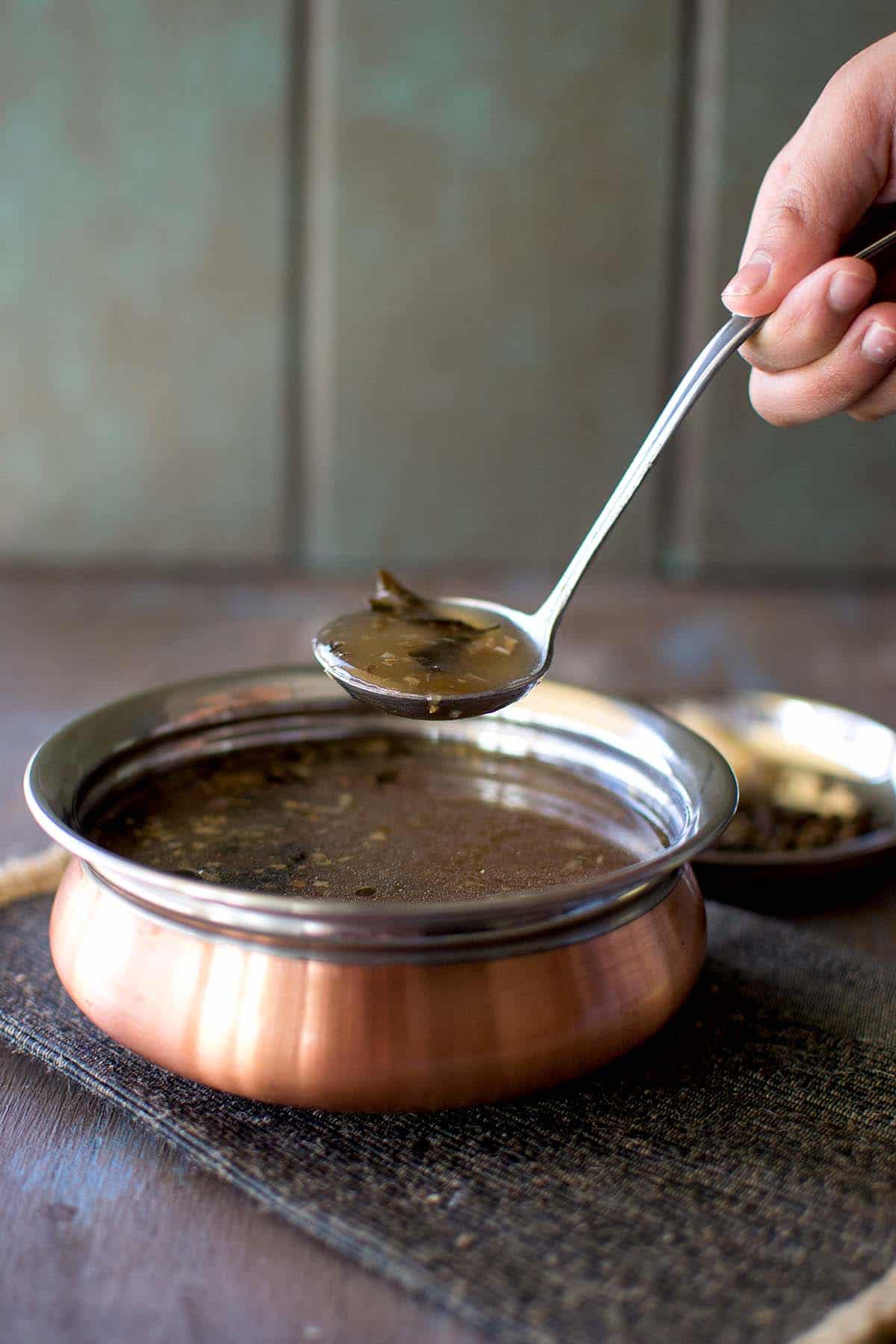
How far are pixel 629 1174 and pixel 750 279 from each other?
2.23 feet

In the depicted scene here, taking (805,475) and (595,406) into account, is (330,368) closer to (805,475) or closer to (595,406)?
(595,406)

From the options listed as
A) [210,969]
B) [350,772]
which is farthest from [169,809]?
[210,969]

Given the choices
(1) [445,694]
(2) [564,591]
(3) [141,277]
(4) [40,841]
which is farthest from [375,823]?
(3) [141,277]

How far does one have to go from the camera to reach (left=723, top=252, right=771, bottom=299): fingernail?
1.04m

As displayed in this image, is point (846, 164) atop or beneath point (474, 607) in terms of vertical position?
atop

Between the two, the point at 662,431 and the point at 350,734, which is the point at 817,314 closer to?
the point at 662,431

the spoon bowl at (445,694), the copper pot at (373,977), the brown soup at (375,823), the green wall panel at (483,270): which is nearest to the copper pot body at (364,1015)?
the copper pot at (373,977)

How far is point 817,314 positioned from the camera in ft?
3.39

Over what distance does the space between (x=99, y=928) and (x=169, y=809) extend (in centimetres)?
21

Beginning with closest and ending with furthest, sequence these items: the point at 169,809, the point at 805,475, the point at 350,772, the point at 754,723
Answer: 1. the point at 169,809
2. the point at 350,772
3. the point at 754,723
4. the point at 805,475

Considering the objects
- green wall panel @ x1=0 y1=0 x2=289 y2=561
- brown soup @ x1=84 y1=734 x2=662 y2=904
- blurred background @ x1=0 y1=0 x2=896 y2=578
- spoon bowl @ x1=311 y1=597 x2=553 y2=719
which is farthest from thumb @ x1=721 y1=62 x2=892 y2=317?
green wall panel @ x1=0 y1=0 x2=289 y2=561

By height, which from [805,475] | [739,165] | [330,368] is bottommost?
[805,475]

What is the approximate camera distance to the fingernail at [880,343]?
41.8 inches

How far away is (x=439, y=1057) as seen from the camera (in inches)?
30.9
